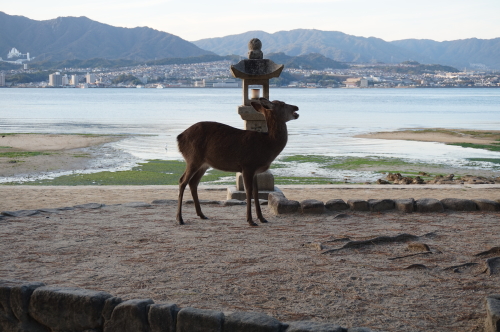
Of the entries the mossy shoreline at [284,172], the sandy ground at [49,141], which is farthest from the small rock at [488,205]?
the sandy ground at [49,141]

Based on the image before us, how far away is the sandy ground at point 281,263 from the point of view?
4645mm

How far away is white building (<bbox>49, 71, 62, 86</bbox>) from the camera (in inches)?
6969

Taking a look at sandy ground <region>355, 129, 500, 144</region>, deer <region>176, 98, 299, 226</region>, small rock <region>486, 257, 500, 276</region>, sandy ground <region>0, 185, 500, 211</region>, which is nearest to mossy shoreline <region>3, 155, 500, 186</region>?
sandy ground <region>0, 185, 500, 211</region>

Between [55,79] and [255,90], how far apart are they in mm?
179648

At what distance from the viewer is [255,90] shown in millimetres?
10719

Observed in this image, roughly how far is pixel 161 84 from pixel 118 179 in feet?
551

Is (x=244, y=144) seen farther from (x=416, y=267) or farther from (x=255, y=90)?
(x=255, y=90)

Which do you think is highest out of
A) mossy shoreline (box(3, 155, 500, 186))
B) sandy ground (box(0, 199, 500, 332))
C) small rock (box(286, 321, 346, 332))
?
small rock (box(286, 321, 346, 332))

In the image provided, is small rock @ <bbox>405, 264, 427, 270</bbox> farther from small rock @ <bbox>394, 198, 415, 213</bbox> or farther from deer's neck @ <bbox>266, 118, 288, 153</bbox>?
small rock @ <bbox>394, 198, 415, 213</bbox>

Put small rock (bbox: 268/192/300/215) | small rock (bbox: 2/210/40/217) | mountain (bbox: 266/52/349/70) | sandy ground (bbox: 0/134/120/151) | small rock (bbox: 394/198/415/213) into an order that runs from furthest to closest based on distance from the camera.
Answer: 1. mountain (bbox: 266/52/349/70)
2. sandy ground (bbox: 0/134/120/151)
3. small rock (bbox: 394/198/415/213)
4. small rock (bbox: 268/192/300/215)
5. small rock (bbox: 2/210/40/217)

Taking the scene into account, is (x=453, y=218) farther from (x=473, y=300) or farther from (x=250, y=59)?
(x=250, y=59)

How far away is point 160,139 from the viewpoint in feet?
105

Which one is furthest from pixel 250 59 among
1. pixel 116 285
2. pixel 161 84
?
pixel 161 84

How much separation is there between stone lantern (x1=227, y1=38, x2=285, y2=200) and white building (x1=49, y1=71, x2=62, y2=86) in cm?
17789
